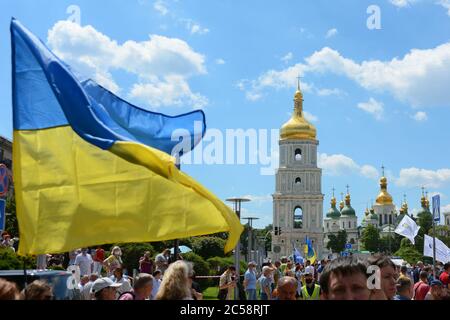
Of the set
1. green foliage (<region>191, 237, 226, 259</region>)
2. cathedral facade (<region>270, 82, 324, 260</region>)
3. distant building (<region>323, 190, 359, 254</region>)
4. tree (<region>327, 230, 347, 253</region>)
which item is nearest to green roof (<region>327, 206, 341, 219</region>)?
distant building (<region>323, 190, 359, 254</region>)

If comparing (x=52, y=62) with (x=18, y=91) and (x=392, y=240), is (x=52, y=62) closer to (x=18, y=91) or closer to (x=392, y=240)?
(x=18, y=91)

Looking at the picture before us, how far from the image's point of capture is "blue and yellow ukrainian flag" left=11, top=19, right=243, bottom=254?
7.36 metres

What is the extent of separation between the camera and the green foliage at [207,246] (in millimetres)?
46750

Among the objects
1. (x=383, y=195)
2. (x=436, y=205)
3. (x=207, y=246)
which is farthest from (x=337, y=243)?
(x=436, y=205)

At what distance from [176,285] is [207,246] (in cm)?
4219

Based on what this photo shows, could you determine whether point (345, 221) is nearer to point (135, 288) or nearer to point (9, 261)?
point (9, 261)

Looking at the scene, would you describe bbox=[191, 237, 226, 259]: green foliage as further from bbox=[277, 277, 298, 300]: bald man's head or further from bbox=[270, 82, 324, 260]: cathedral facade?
bbox=[270, 82, 324, 260]: cathedral facade

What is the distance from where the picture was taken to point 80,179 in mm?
7867

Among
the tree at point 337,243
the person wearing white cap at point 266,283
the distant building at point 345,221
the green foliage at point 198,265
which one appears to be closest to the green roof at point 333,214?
the distant building at point 345,221

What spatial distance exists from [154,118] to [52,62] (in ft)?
6.61

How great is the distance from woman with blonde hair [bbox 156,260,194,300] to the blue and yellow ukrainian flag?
926mm

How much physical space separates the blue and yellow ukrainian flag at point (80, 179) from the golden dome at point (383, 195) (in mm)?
156928

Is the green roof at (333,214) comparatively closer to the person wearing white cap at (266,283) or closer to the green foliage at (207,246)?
the green foliage at (207,246)
